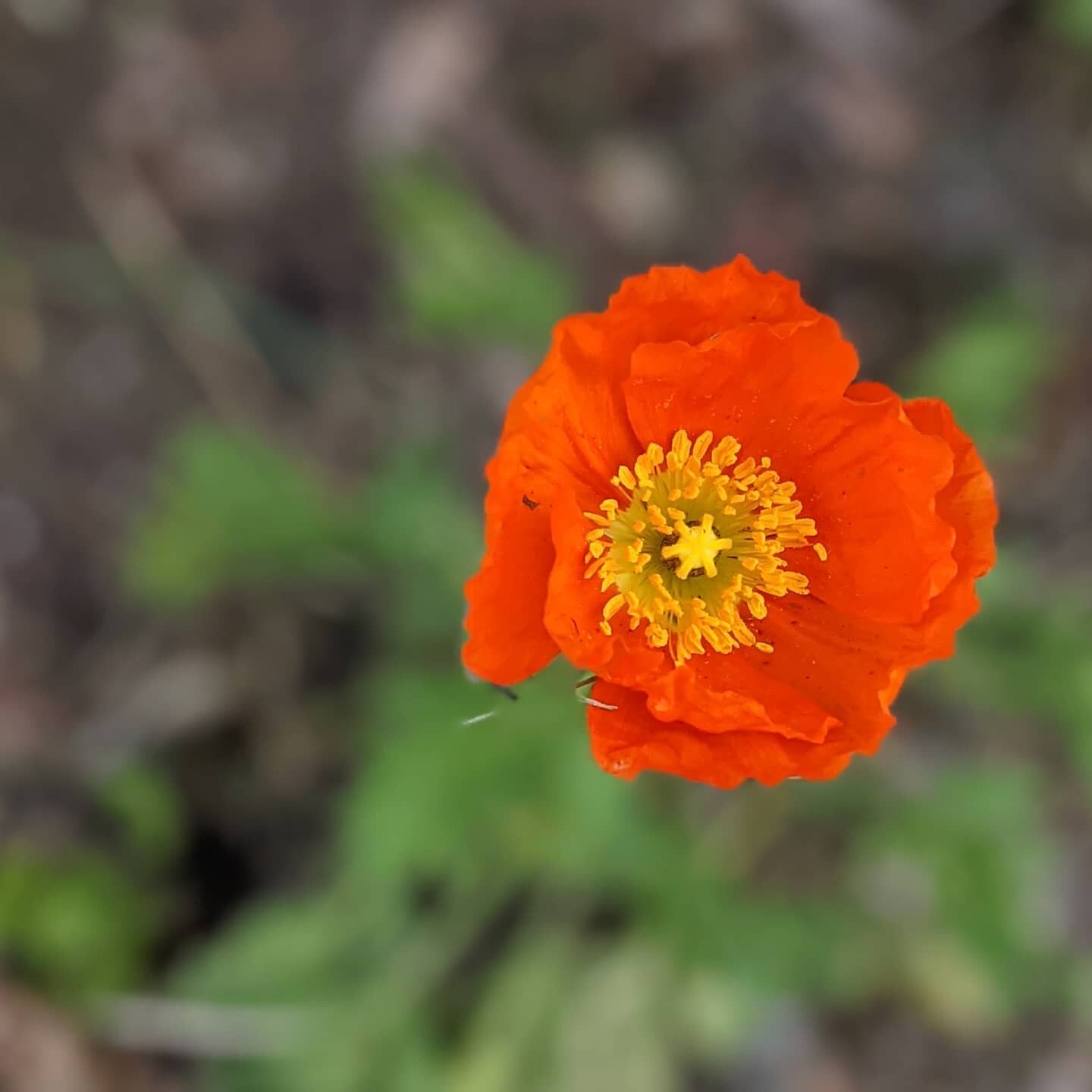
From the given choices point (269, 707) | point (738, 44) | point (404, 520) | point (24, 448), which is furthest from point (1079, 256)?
point (24, 448)

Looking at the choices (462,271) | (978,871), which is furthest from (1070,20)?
(978,871)

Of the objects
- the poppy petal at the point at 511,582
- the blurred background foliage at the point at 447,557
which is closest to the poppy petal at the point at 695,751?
the poppy petal at the point at 511,582

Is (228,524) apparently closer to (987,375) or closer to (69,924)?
(69,924)

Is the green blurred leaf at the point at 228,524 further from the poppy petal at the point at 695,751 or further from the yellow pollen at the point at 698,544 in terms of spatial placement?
the poppy petal at the point at 695,751

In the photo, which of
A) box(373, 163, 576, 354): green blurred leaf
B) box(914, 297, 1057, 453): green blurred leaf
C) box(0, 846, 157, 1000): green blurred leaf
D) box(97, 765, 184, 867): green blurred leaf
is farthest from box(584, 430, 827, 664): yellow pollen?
box(0, 846, 157, 1000): green blurred leaf

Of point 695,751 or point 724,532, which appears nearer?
point 695,751

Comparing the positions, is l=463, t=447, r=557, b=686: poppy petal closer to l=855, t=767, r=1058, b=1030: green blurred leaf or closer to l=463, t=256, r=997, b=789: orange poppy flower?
l=463, t=256, r=997, b=789: orange poppy flower
